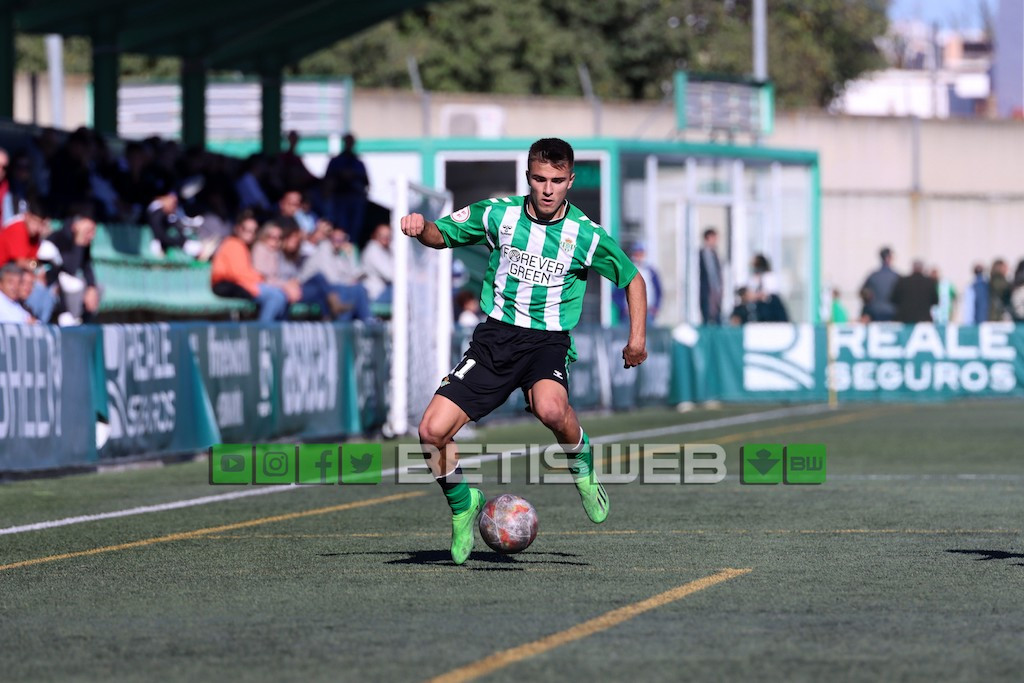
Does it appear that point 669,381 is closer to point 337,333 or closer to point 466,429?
point 466,429

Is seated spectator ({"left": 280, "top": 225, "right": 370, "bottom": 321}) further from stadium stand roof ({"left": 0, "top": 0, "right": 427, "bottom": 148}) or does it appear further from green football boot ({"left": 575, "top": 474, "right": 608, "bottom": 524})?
green football boot ({"left": 575, "top": 474, "right": 608, "bottom": 524})

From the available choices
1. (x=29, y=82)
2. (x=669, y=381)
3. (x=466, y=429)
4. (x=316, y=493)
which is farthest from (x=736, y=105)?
(x=316, y=493)

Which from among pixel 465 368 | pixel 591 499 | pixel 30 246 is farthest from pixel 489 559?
pixel 30 246

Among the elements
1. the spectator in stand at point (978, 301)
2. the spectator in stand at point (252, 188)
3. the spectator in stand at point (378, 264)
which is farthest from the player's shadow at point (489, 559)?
the spectator in stand at point (978, 301)

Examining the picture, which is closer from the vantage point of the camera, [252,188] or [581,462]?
[581,462]

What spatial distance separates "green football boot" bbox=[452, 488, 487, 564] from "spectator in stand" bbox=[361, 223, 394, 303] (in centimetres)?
1300

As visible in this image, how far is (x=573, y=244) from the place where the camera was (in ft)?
30.4

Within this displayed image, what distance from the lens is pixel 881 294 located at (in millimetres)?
31938

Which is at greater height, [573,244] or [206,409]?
[573,244]

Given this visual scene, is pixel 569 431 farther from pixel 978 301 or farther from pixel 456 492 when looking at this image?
pixel 978 301

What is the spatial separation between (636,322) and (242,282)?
11363 millimetres

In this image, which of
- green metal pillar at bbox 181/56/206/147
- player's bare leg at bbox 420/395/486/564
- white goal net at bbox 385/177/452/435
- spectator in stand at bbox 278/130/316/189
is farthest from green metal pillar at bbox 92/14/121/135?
player's bare leg at bbox 420/395/486/564

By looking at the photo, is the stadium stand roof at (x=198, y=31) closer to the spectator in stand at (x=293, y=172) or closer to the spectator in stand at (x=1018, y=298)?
the spectator in stand at (x=293, y=172)

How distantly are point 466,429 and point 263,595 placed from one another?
12.4 m
